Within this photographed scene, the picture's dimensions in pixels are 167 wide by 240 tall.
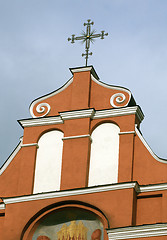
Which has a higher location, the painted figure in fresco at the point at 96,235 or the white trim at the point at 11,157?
the white trim at the point at 11,157

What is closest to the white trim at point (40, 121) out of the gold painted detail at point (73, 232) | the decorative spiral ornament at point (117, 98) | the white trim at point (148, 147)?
the decorative spiral ornament at point (117, 98)

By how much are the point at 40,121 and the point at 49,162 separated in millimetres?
1114

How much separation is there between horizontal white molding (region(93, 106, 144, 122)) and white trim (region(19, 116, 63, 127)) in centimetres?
89

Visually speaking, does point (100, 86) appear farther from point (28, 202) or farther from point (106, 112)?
point (28, 202)

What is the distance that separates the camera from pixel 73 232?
22.0 metres

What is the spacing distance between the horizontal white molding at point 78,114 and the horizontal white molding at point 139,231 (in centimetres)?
314

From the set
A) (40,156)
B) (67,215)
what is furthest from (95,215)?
(40,156)

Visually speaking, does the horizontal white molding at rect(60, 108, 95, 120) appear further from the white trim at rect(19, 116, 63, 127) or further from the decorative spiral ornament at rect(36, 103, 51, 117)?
the decorative spiral ornament at rect(36, 103, 51, 117)

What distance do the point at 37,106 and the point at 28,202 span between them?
102 inches

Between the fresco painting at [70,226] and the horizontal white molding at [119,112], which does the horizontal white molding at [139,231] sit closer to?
the fresco painting at [70,226]

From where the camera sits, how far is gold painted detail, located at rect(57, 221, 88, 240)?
71.8 feet

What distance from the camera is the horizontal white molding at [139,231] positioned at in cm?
2092

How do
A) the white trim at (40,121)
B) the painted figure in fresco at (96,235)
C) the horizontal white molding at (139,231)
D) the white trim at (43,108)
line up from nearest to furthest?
the horizontal white molding at (139,231) → the painted figure in fresco at (96,235) → the white trim at (40,121) → the white trim at (43,108)

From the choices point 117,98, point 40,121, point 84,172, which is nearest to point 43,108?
point 40,121
